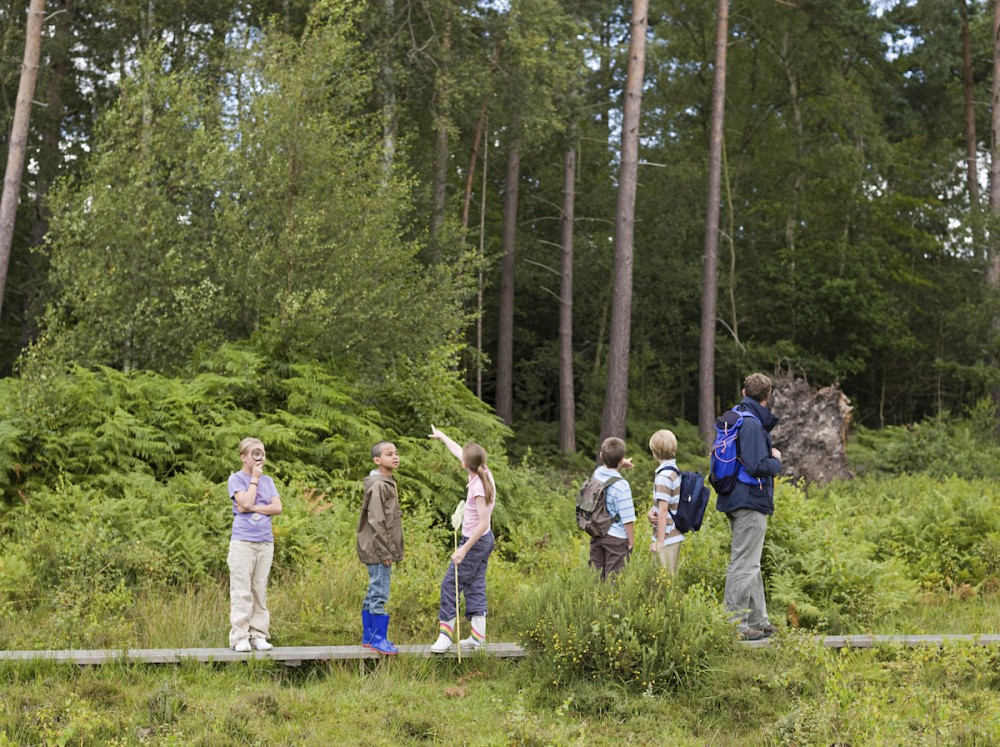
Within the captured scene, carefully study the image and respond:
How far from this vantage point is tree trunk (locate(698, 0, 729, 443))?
26109 millimetres

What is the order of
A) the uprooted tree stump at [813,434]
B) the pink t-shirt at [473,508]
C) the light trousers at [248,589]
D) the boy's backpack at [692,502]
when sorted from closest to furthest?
the light trousers at [248,589] < the pink t-shirt at [473,508] < the boy's backpack at [692,502] < the uprooted tree stump at [813,434]

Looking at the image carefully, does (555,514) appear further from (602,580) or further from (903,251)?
(903,251)

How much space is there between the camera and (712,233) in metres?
27.0

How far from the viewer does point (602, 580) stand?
778 centimetres

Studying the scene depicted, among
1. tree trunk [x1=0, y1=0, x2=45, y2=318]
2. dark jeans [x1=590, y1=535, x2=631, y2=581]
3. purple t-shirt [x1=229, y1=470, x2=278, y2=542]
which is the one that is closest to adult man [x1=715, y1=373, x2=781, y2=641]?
dark jeans [x1=590, y1=535, x2=631, y2=581]

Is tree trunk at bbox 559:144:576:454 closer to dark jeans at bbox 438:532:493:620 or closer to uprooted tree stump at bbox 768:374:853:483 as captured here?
uprooted tree stump at bbox 768:374:853:483

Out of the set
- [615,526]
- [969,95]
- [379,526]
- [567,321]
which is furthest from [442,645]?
[969,95]

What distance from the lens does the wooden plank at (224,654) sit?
277 inches

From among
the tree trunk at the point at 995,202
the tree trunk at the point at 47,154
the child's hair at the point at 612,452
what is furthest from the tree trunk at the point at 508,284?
the child's hair at the point at 612,452

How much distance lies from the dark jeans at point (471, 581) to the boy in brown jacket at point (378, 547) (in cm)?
42

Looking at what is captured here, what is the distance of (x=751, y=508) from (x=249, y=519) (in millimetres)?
3658

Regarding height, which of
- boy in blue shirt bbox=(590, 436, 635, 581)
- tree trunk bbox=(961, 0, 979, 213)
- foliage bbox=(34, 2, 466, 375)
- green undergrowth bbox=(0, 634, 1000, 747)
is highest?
tree trunk bbox=(961, 0, 979, 213)

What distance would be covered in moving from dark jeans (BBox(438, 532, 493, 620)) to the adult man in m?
1.77

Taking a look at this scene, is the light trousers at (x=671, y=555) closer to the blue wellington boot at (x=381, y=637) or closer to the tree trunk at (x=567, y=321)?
the blue wellington boot at (x=381, y=637)
